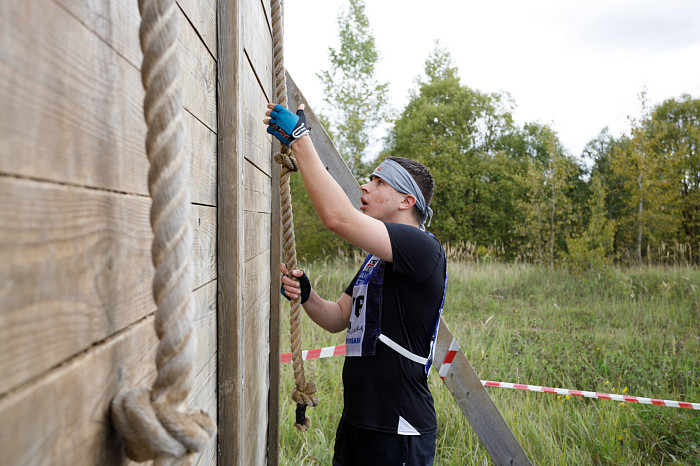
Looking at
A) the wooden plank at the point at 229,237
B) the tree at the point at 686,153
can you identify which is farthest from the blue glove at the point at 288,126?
the tree at the point at 686,153

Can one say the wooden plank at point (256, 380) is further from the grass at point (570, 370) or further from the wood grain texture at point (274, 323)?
the grass at point (570, 370)

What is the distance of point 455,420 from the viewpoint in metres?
3.83

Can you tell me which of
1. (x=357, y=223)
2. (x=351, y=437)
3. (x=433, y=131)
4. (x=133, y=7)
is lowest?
(x=351, y=437)

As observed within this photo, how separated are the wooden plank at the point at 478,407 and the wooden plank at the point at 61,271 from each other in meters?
2.33

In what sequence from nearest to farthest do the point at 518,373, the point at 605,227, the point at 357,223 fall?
the point at 357,223 < the point at 518,373 < the point at 605,227

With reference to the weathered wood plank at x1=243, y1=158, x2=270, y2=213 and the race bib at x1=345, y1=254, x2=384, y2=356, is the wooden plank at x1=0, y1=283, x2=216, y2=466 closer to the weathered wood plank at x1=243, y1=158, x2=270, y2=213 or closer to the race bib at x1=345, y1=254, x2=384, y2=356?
the weathered wood plank at x1=243, y1=158, x2=270, y2=213

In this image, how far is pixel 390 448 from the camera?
202cm

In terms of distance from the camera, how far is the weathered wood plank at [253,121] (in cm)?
165

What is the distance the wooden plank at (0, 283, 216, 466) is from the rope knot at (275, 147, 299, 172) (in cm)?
117

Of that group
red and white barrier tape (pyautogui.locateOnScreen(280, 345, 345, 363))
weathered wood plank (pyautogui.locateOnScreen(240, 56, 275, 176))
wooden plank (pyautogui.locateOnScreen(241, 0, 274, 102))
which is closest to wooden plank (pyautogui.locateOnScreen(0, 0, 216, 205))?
weathered wood plank (pyautogui.locateOnScreen(240, 56, 275, 176))

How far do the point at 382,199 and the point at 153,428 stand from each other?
1.87 metres

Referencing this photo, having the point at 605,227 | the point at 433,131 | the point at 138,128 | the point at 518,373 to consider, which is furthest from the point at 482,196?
the point at 138,128

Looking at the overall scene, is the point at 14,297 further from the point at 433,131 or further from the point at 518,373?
the point at 433,131

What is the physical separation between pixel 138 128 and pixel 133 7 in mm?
178
